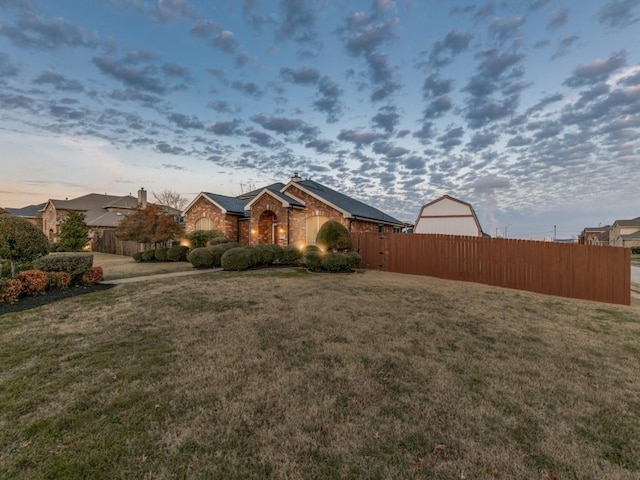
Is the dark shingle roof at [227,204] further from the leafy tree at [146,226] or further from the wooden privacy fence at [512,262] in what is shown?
the wooden privacy fence at [512,262]

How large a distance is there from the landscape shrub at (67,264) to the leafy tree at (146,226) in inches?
346

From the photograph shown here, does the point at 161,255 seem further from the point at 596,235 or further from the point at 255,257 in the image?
the point at 596,235

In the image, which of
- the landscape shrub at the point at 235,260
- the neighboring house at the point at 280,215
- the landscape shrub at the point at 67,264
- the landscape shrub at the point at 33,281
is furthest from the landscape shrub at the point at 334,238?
the landscape shrub at the point at 33,281

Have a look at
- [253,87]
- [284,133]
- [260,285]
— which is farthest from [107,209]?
[260,285]

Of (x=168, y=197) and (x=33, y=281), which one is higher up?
(x=168, y=197)

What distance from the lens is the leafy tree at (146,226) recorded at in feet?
56.0

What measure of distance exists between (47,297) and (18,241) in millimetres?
2087

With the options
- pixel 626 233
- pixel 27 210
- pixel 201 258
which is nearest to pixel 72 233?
pixel 201 258

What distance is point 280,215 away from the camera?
17.9m

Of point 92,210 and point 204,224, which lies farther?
point 92,210

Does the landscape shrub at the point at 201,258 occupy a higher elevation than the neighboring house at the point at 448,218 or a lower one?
lower

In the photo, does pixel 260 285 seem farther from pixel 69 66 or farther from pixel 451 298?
pixel 69 66

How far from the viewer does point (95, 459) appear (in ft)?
6.85

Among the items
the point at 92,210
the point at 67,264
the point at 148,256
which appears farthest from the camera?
the point at 92,210
